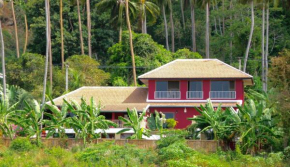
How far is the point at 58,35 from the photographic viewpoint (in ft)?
224

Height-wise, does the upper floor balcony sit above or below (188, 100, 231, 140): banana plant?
above

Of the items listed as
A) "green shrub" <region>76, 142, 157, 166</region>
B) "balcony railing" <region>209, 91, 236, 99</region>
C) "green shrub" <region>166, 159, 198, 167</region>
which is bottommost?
"green shrub" <region>166, 159, 198, 167</region>

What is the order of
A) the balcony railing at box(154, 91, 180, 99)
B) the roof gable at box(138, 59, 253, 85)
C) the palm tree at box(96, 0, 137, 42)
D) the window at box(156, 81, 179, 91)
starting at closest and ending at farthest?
the roof gable at box(138, 59, 253, 85) < the balcony railing at box(154, 91, 180, 99) < the window at box(156, 81, 179, 91) < the palm tree at box(96, 0, 137, 42)

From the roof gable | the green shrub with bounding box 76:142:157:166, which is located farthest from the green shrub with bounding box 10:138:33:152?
the roof gable

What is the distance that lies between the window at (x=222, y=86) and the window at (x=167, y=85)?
237 centimetres

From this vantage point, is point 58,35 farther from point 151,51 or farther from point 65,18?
point 151,51

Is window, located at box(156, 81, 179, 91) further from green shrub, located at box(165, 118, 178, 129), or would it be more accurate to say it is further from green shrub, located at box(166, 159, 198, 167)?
green shrub, located at box(166, 159, 198, 167)

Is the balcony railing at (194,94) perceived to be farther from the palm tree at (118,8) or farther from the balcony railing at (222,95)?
the palm tree at (118,8)

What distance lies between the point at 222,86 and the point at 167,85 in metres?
3.61

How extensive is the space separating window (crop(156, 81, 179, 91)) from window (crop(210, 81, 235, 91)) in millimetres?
2369

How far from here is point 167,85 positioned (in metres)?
49.9

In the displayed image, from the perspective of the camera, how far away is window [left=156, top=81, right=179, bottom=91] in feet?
164

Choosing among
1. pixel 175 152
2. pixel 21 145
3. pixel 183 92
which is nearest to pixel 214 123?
pixel 175 152

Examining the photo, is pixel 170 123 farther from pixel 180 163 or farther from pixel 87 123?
pixel 180 163
